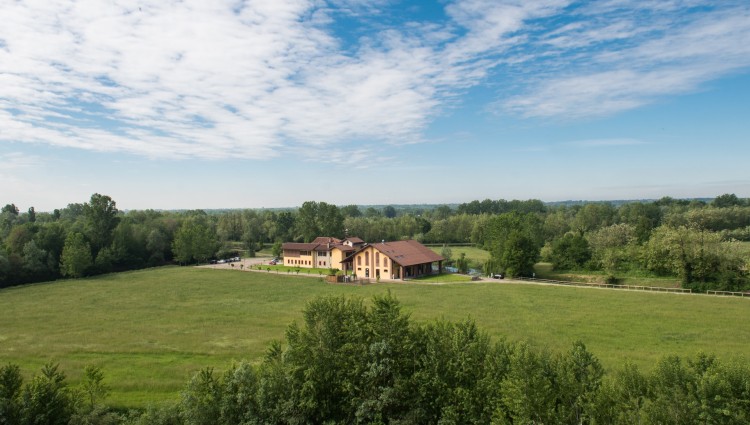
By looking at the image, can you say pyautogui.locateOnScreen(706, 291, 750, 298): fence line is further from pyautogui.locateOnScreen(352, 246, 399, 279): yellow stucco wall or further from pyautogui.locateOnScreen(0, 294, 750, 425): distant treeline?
pyautogui.locateOnScreen(0, 294, 750, 425): distant treeline

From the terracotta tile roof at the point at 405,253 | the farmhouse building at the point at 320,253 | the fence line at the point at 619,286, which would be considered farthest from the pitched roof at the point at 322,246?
the fence line at the point at 619,286

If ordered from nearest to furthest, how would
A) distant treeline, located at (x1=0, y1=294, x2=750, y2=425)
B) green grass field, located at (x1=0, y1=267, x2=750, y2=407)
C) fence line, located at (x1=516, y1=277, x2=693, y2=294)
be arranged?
distant treeline, located at (x1=0, y1=294, x2=750, y2=425), green grass field, located at (x1=0, y1=267, x2=750, y2=407), fence line, located at (x1=516, y1=277, x2=693, y2=294)

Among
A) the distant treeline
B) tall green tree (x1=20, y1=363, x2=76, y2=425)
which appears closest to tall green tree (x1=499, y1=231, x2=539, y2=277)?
the distant treeline

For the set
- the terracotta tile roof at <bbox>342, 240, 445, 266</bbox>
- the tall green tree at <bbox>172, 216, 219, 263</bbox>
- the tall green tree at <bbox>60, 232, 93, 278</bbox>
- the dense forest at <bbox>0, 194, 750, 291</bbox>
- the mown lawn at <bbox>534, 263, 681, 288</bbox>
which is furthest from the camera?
the tall green tree at <bbox>172, 216, 219, 263</bbox>

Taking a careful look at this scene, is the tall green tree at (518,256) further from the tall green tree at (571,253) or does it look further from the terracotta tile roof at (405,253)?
the terracotta tile roof at (405,253)

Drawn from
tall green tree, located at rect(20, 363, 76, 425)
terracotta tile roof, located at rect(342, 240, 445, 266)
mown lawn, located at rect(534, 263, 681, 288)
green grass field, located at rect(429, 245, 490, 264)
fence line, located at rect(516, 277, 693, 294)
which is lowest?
fence line, located at rect(516, 277, 693, 294)

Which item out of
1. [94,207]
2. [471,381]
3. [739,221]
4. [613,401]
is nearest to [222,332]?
[471,381]
